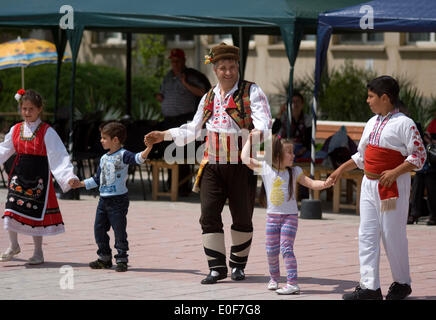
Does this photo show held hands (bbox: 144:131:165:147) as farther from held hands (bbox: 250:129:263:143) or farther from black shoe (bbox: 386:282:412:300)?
black shoe (bbox: 386:282:412:300)

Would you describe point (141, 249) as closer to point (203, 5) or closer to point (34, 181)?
point (34, 181)

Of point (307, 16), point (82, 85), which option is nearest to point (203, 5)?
point (307, 16)

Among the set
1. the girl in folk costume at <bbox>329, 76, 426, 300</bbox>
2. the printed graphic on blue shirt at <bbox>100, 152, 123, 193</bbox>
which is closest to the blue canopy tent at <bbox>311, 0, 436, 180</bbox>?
the printed graphic on blue shirt at <bbox>100, 152, 123, 193</bbox>

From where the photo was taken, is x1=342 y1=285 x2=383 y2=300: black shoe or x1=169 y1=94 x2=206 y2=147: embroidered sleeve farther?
x1=169 y1=94 x2=206 y2=147: embroidered sleeve

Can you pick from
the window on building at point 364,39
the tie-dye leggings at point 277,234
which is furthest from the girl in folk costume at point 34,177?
the window on building at point 364,39

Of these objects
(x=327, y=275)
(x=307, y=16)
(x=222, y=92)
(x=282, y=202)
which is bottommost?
(x=327, y=275)

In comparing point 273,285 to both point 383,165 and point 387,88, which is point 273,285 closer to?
point 383,165

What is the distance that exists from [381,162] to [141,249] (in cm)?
350

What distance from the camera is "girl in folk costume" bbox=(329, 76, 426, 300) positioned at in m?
7.69

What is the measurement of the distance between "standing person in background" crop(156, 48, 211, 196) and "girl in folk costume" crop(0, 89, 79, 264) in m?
6.52

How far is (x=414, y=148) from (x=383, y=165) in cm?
26

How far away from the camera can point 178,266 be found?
9.45m

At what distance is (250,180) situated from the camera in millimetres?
8766

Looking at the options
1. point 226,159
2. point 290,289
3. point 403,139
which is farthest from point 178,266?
point 403,139
